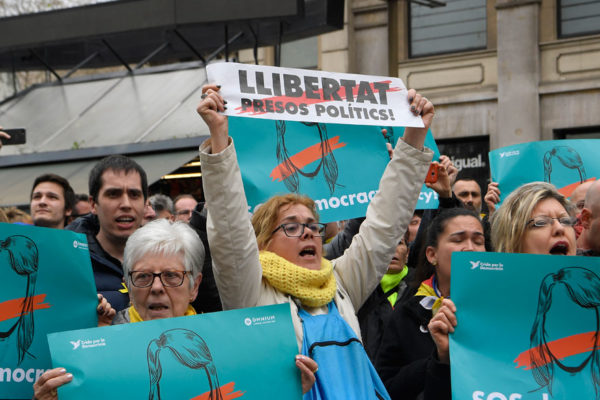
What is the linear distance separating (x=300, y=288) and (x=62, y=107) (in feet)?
41.3

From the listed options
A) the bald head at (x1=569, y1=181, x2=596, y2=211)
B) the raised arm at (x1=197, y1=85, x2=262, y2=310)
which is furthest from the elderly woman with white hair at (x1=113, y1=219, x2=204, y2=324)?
the bald head at (x1=569, y1=181, x2=596, y2=211)

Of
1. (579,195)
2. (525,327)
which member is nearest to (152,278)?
(525,327)

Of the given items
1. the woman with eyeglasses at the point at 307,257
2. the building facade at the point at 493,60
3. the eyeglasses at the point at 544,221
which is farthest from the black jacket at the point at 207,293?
the building facade at the point at 493,60

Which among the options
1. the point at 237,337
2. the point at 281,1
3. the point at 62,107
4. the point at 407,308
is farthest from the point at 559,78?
the point at 237,337

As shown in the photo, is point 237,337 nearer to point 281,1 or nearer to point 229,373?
point 229,373

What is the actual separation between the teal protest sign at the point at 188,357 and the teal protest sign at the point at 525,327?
633 mm

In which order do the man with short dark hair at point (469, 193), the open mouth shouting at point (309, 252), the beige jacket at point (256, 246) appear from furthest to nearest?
the man with short dark hair at point (469, 193), the open mouth shouting at point (309, 252), the beige jacket at point (256, 246)

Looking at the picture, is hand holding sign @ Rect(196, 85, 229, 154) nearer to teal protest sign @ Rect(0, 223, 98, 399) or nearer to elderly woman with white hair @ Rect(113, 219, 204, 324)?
elderly woman with white hair @ Rect(113, 219, 204, 324)

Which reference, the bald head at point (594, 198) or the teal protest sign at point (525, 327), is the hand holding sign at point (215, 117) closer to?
the teal protest sign at point (525, 327)

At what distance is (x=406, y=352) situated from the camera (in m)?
3.88

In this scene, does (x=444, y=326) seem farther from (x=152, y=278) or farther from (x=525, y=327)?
(x=152, y=278)

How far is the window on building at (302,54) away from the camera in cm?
1691

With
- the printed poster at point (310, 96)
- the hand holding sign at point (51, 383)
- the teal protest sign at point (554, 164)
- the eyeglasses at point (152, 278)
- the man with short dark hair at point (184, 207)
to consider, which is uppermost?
the printed poster at point (310, 96)

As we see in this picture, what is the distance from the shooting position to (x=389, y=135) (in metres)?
5.10
